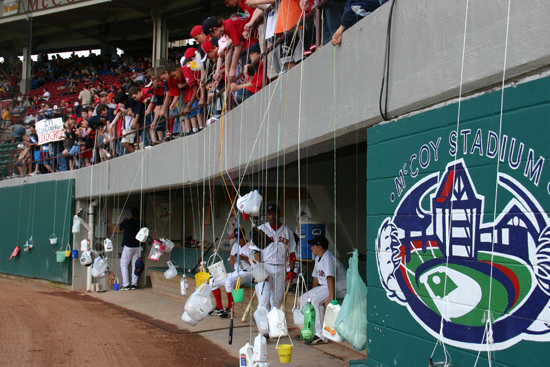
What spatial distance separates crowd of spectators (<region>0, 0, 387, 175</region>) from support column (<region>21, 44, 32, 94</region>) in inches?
450

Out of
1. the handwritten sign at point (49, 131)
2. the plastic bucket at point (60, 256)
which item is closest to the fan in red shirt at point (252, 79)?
the plastic bucket at point (60, 256)

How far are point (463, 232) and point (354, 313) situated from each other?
4.98ft

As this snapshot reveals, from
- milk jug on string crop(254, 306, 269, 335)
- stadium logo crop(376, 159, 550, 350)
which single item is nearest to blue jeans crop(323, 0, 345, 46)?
stadium logo crop(376, 159, 550, 350)

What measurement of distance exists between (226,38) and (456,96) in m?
5.90

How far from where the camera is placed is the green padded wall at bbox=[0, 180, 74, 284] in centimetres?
1537

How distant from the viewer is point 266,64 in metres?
7.41

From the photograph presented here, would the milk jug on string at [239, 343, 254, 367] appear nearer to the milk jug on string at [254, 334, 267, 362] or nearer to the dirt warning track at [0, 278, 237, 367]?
the milk jug on string at [254, 334, 267, 362]

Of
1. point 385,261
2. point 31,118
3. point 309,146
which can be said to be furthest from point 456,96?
point 31,118

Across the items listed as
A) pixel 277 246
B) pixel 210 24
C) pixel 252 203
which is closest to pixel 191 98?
pixel 210 24

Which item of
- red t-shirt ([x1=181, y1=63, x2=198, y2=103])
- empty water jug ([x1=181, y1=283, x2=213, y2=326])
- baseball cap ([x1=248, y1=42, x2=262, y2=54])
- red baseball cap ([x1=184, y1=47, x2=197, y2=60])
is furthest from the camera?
red baseball cap ([x1=184, y1=47, x2=197, y2=60])

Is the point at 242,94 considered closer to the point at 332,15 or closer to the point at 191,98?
the point at 191,98

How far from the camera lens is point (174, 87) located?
10.7 m

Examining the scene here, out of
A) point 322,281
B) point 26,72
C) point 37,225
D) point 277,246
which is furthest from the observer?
point 26,72

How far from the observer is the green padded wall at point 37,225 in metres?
15.4
